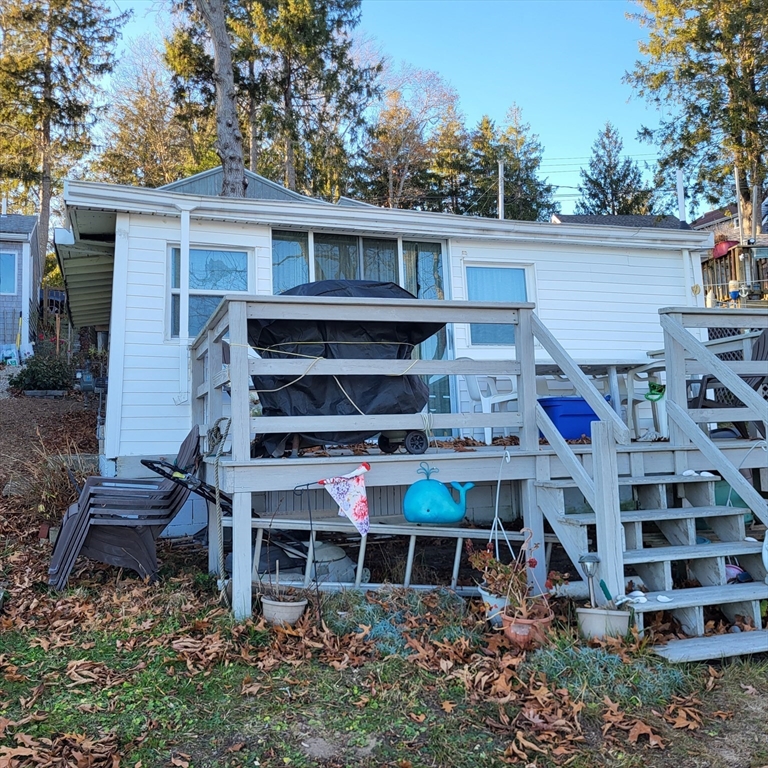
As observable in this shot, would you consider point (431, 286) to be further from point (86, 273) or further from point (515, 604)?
point (86, 273)

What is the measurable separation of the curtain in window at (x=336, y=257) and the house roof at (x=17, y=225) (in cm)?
1306

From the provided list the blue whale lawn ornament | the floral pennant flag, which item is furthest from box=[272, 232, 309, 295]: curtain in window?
the blue whale lawn ornament

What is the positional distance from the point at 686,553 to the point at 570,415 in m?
1.81

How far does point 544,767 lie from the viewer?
2.47 metres

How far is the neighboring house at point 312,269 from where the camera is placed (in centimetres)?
623

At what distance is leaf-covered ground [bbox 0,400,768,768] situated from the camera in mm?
2561

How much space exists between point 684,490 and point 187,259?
483 centimetres

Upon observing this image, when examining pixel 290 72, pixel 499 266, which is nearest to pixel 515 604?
pixel 499 266

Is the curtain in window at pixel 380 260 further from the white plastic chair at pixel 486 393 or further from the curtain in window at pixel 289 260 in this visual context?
the white plastic chair at pixel 486 393

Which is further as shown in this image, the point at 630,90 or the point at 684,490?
the point at 630,90

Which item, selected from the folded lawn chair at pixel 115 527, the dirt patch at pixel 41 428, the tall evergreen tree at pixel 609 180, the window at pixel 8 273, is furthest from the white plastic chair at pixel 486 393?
the tall evergreen tree at pixel 609 180

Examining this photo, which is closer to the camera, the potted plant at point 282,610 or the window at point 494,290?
the potted plant at point 282,610

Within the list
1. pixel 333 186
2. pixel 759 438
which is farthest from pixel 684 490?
pixel 333 186

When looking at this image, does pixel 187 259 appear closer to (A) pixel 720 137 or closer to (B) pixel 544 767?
(B) pixel 544 767
